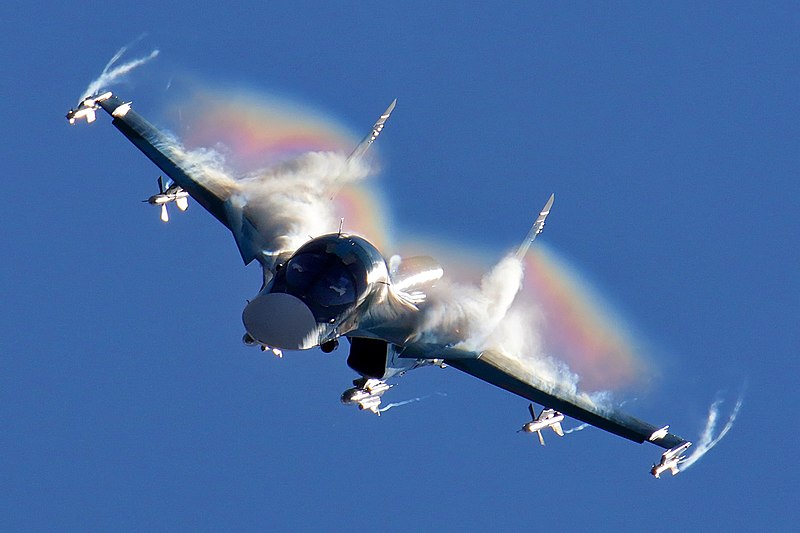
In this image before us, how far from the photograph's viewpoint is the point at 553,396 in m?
71.6

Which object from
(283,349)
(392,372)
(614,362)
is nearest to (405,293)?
(392,372)

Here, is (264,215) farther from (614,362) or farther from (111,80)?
(614,362)

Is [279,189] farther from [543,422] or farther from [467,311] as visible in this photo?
[543,422]

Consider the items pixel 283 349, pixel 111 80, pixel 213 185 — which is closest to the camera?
pixel 283 349

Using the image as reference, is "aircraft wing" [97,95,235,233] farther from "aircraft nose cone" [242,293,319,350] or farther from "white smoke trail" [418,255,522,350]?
"aircraft nose cone" [242,293,319,350]

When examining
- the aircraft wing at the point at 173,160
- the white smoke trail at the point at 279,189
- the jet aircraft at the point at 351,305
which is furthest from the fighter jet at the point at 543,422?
the aircraft wing at the point at 173,160

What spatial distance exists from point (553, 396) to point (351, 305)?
1489 centimetres

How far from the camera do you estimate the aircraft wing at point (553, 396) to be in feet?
229

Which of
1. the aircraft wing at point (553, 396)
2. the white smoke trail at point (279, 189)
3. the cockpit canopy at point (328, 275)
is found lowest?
the cockpit canopy at point (328, 275)

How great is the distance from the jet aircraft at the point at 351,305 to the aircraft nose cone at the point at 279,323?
41mm

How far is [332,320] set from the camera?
6056 centimetres

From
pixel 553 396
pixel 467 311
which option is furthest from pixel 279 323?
pixel 553 396

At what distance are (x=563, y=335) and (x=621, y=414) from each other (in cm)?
645

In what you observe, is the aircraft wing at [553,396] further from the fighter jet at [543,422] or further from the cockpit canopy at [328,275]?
the cockpit canopy at [328,275]
